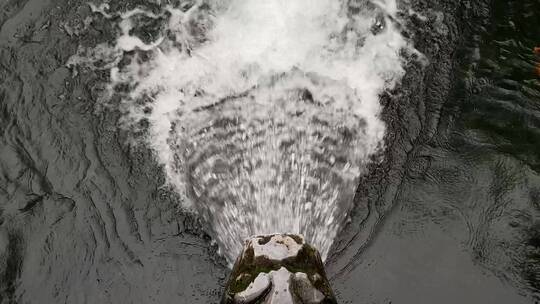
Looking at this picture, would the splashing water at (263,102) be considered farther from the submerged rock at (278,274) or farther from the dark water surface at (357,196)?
the submerged rock at (278,274)

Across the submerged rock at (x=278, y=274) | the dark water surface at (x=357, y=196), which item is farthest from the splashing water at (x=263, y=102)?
the submerged rock at (x=278, y=274)

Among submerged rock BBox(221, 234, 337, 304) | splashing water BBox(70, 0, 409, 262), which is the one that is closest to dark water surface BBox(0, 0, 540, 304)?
splashing water BBox(70, 0, 409, 262)

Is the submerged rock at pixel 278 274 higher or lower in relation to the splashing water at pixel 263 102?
lower

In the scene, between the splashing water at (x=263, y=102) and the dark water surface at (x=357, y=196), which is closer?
the dark water surface at (x=357, y=196)

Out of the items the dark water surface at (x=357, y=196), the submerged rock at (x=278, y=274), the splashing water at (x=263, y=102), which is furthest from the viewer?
the splashing water at (x=263, y=102)

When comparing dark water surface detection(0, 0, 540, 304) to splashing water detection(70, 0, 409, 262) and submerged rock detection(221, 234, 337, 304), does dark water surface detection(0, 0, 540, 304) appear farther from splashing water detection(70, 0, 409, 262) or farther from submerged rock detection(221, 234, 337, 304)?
submerged rock detection(221, 234, 337, 304)

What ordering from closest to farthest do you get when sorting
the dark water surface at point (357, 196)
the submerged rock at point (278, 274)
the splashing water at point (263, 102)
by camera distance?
1. the submerged rock at point (278, 274)
2. the dark water surface at point (357, 196)
3. the splashing water at point (263, 102)
